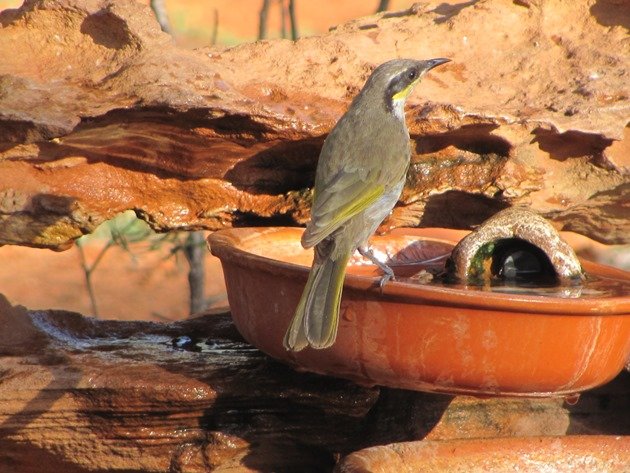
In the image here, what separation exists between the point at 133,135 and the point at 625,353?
198 cm

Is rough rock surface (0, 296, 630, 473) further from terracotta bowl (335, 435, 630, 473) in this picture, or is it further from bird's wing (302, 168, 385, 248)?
terracotta bowl (335, 435, 630, 473)

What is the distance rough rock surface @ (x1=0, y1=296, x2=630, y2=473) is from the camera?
12.7ft

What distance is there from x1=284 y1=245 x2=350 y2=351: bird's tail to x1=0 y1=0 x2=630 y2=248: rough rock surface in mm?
880

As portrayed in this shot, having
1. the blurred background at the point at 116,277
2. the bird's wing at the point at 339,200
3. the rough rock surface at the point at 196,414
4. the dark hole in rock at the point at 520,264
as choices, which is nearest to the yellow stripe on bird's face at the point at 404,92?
the bird's wing at the point at 339,200

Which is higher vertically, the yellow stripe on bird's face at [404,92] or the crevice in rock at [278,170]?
the yellow stripe on bird's face at [404,92]

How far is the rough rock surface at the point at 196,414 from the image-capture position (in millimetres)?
3883

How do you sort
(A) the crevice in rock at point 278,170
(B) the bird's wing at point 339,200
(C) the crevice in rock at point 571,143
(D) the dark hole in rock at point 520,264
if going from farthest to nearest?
(A) the crevice in rock at point 278,170
(C) the crevice in rock at point 571,143
(D) the dark hole in rock at point 520,264
(B) the bird's wing at point 339,200

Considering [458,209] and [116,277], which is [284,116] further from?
[116,277]

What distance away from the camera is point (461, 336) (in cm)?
333

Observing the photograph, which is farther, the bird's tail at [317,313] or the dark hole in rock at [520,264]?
the dark hole in rock at [520,264]

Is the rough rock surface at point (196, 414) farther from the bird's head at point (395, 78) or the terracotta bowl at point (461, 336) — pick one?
the bird's head at point (395, 78)

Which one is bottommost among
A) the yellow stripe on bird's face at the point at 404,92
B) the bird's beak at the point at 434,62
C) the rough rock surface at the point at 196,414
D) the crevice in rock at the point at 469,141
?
the rough rock surface at the point at 196,414

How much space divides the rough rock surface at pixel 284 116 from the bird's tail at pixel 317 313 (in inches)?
34.7

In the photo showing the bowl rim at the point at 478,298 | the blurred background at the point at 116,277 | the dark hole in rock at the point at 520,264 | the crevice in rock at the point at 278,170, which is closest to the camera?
the bowl rim at the point at 478,298
